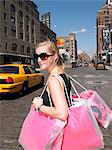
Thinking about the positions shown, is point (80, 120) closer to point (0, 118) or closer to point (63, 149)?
point (63, 149)

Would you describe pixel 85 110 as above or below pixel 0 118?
above

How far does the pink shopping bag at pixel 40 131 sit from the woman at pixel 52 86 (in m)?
0.05

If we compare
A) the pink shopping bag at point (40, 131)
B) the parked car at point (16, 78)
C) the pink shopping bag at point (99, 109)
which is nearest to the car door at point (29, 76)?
the parked car at point (16, 78)

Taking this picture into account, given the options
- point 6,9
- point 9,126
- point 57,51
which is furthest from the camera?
point 6,9

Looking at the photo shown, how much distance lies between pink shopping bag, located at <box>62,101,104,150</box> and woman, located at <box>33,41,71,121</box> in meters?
0.08

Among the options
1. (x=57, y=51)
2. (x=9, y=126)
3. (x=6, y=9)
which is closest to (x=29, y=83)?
(x=9, y=126)

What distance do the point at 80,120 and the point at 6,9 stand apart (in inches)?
2843

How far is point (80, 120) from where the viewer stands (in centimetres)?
237

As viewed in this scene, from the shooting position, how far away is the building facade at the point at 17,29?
229ft

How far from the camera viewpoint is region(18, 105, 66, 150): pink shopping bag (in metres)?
2.34

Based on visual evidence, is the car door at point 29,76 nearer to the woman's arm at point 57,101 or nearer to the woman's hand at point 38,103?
the woman's hand at point 38,103

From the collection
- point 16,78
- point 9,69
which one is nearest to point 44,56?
point 16,78

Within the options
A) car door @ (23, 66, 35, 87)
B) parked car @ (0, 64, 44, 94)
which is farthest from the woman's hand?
car door @ (23, 66, 35, 87)

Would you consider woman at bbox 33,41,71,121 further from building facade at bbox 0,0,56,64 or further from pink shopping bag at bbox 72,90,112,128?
building facade at bbox 0,0,56,64
